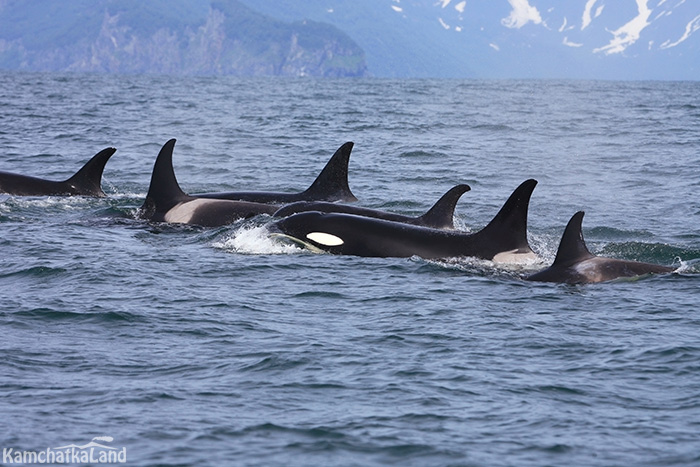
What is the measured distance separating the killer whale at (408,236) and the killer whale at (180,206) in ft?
6.35

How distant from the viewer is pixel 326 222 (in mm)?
13602

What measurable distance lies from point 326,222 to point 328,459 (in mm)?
7273

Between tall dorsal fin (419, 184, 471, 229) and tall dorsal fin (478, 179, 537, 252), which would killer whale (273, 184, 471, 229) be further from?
tall dorsal fin (478, 179, 537, 252)

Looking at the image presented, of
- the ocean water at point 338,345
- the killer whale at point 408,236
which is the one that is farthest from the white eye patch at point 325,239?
the ocean water at point 338,345

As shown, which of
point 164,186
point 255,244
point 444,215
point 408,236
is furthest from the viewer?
point 164,186

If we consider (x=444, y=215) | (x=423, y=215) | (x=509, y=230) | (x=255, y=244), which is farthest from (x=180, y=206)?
(x=509, y=230)

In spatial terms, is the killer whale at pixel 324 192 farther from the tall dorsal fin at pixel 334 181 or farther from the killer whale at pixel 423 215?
the killer whale at pixel 423 215

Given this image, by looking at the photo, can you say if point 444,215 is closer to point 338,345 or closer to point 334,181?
point 334,181

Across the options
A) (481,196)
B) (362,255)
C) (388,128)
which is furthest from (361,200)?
(388,128)

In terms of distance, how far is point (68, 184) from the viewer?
1872 centimetres

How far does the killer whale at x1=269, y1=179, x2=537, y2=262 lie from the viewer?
12.6 meters

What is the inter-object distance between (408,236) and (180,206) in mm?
4684

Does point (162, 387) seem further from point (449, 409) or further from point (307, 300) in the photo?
point (307, 300)

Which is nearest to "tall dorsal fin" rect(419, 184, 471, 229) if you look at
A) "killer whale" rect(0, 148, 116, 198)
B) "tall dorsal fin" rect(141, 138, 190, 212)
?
"tall dorsal fin" rect(141, 138, 190, 212)
